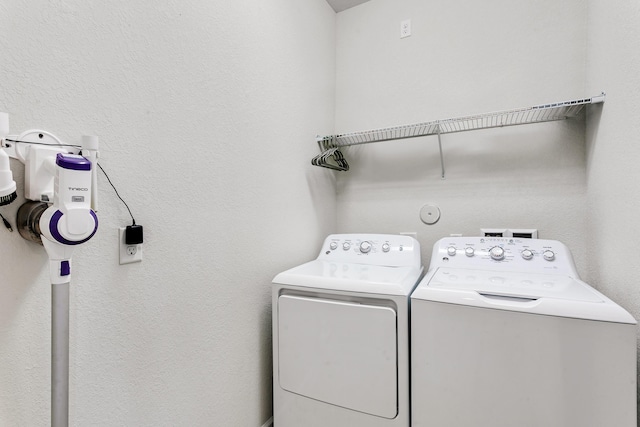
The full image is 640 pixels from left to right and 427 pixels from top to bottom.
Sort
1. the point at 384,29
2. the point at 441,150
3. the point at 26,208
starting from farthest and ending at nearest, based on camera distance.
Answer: the point at 384,29 → the point at 441,150 → the point at 26,208

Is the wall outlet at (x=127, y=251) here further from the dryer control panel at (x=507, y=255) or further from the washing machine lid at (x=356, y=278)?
the dryer control panel at (x=507, y=255)

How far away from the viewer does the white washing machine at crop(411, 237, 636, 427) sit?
2.80 feet

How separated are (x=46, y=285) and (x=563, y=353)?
144 centimetres

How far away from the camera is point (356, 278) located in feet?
4.08

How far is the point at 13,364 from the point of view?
0.67 m

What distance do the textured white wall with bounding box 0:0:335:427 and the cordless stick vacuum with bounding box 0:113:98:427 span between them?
0.16 feet

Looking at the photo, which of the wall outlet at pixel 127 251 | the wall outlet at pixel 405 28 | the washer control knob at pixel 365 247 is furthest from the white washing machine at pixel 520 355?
the wall outlet at pixel 405 28

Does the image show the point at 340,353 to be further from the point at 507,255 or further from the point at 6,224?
the point at 6,224

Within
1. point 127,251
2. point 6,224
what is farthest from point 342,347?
point 6,224

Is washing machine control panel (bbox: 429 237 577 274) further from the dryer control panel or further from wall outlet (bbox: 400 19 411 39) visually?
wall outlet (bbox: 400 19 411 39)

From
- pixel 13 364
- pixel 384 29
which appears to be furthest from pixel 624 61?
pixel 13 364

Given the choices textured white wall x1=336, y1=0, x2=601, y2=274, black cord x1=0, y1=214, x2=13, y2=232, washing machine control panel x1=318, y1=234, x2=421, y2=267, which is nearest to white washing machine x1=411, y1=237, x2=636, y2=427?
washing machine control panel x1=318, y1=234, x2=421, y2=267

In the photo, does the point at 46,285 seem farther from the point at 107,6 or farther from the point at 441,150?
the point at 441,150

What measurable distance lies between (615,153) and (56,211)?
180cm
